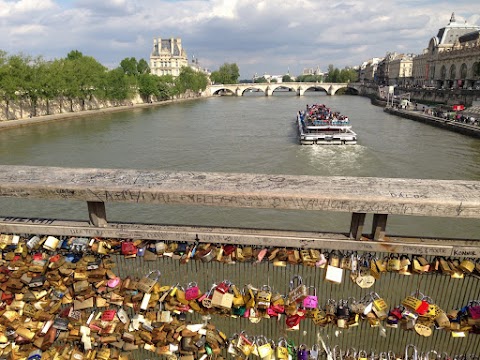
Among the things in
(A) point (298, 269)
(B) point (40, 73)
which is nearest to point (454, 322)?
(A) point (298, 269)

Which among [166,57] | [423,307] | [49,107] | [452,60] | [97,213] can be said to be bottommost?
[49,107]

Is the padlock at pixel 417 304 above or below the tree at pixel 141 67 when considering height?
below

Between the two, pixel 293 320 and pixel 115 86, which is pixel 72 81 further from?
pixel 293 320

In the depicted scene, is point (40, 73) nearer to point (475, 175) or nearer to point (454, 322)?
point (475, 175)

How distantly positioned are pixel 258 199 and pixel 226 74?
131094 millimetres

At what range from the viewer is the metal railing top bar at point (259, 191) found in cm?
225

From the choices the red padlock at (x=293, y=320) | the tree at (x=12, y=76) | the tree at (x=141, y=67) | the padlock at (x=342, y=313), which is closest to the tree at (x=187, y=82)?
the tree at (x=141, y=67)

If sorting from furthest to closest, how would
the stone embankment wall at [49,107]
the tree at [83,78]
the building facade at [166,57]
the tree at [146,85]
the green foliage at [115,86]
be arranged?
1. the building facade at [166,57]
2. the tree at [146,85]
3. the green foliage at [115,86]
4. the tree at [83,78]
5. the stone embankment wall at [49,107]

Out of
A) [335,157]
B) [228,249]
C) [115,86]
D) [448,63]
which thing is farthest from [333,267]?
[448,63]

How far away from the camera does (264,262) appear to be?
262 cm

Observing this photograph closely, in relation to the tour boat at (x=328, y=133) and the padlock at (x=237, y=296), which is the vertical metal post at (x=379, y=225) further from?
the tour boat at (x=328, y=133)

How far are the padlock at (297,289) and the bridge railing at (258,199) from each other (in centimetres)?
31

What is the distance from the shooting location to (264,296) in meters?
2.68

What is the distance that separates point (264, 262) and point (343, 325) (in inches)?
31.5
